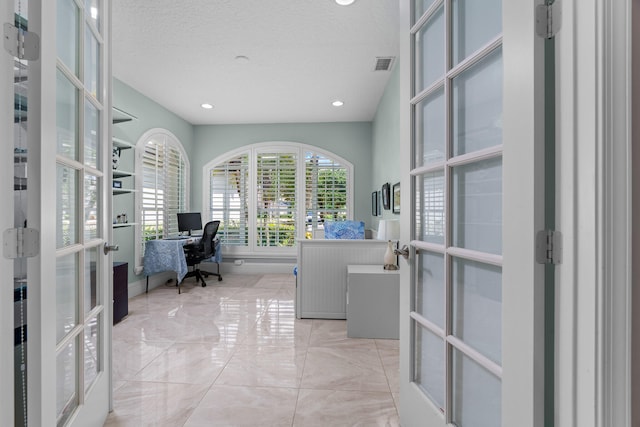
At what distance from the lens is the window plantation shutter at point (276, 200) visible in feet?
19.1

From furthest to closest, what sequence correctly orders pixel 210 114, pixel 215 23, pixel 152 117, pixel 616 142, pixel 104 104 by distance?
pixel 210 114 → pixel 152 117 → pixel 215 23 → pixel 104 104 → pixel 616 142

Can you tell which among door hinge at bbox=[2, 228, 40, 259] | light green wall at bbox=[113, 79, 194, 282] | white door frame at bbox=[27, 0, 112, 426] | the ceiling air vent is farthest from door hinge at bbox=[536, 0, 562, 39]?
light green wall at bbox=[113, 79, 194, 282]

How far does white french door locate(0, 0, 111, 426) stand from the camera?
995 mm

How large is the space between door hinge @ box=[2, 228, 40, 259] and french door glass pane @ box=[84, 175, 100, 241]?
468 millimetres

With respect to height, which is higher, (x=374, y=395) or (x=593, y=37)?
(x=593, y=37)

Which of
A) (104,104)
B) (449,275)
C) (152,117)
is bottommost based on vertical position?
(449,275)

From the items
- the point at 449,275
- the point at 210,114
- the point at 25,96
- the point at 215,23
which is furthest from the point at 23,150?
the point at 210,114

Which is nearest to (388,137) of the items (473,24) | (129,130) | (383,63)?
(383,63)

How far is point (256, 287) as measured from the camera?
15.5 feet

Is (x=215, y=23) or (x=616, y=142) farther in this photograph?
(x=215, y=23)

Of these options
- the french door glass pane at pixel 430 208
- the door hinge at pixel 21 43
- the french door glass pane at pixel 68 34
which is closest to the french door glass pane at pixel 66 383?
the door hinge at pixel 21 43

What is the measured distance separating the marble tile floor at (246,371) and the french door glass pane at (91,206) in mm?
1019

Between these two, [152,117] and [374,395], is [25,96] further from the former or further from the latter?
[152,117]

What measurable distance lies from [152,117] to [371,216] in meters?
3.74
